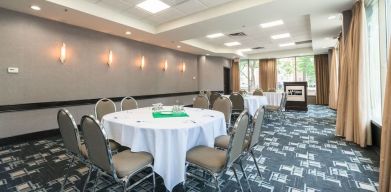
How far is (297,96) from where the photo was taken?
26.9ft

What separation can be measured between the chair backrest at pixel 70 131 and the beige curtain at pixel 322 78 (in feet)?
37.0

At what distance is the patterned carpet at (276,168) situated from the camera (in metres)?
2.30

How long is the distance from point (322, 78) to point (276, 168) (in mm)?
9372

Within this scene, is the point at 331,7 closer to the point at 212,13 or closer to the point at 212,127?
the point at 212,13

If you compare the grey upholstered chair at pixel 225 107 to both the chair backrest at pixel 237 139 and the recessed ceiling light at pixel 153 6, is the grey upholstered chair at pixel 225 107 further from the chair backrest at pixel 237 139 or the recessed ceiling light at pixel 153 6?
the recessed ceiling light at pixel 153 6

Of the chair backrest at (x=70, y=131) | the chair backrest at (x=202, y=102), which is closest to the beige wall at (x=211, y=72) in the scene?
the chair backrest at (x=202, y=102)

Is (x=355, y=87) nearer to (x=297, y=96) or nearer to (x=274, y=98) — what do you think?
(x=274, y=98)

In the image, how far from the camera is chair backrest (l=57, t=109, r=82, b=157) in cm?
197

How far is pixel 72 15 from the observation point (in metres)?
4.30

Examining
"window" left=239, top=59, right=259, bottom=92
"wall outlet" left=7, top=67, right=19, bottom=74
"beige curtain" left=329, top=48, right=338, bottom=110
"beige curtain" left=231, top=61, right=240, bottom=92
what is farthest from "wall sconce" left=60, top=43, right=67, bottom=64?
"window" left=239, top=59, right=259, bottom=92

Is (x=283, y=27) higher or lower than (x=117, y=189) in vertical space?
higher

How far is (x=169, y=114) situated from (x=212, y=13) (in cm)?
302

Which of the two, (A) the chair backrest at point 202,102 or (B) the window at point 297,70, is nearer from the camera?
(A) the chair backrest at point 202,102

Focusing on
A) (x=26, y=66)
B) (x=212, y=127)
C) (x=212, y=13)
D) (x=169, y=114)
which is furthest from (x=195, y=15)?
(x=26, y=66)
